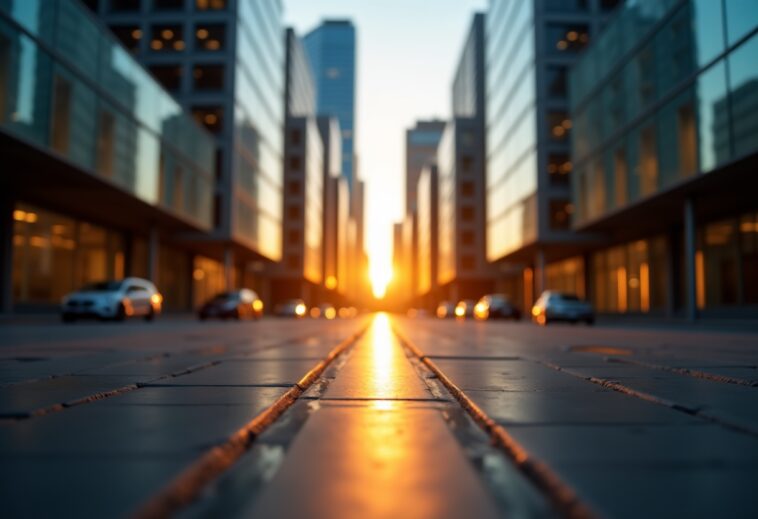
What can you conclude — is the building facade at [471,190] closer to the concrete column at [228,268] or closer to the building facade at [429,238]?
the building facade at [429,238]

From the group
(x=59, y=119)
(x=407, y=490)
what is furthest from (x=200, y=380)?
(x=59, y=119)

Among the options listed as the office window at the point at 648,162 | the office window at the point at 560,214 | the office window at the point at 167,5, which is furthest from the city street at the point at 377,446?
the office window at the point at 167,5

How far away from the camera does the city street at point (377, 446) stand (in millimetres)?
1853

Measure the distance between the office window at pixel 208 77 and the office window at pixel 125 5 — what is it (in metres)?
5.50

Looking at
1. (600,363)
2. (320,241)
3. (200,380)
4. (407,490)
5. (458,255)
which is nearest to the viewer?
(407,490)

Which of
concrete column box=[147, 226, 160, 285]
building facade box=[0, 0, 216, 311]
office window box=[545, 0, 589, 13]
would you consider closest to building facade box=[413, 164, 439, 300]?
office window box=[545, 0, 589, 13]

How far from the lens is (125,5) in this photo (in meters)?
44.0

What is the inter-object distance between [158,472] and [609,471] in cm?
143

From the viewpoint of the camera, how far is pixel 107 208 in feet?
97.9

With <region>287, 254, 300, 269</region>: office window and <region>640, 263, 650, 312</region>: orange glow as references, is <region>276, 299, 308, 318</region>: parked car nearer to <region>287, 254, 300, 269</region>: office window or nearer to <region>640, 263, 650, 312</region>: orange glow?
<region>287, 254, 300, 269</region>: office window

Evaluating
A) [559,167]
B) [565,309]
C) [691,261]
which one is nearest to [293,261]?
[559,167]

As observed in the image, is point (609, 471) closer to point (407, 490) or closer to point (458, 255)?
point (407, 490)

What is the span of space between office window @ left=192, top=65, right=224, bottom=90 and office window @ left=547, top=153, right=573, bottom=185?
2138 cm

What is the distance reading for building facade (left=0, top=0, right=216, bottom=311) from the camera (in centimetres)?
1967
